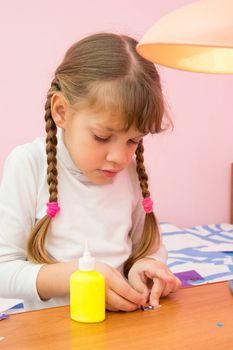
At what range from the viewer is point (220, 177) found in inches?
105

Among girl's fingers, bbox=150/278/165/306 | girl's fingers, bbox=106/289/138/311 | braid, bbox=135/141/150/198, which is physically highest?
braid, bbox=135/141/150/198

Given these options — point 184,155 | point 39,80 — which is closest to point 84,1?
point 39,80

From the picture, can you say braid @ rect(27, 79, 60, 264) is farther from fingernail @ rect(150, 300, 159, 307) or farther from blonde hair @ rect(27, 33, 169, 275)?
fingernail @ rect(150, 300, 159, 307)

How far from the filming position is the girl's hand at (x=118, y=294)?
80 cm

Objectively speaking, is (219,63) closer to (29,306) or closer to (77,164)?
(77,164)

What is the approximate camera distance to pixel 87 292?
757mm

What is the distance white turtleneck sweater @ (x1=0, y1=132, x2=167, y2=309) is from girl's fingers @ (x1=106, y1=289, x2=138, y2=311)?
0.15 metres

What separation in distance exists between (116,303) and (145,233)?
29cm

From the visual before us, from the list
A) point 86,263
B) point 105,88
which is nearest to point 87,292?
point 86,263

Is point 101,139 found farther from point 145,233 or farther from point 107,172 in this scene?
point 145,233

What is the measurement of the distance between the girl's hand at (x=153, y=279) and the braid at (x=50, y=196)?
16 centimetres

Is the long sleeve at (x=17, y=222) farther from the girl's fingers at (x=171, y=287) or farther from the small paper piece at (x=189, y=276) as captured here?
the small paper piece at (x=189, y=276)

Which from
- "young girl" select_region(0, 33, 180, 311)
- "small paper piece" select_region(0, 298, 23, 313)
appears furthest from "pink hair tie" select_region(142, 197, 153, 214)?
"small paper piece" select_region(0, 298, 23, 313)

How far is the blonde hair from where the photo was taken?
916 mm
